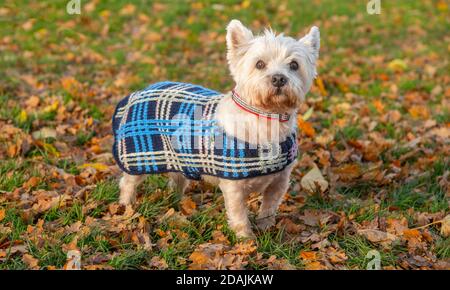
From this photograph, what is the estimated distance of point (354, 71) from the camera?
902cm

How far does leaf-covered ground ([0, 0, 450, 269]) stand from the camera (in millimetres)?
3973

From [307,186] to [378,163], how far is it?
92 centimetres

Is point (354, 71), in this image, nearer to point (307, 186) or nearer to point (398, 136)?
point (398, 136)

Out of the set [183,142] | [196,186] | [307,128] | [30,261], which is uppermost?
[183,142]

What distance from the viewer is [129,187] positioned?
15.0ft

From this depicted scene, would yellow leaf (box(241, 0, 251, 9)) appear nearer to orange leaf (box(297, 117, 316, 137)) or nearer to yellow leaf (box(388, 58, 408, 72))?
yellow leaf (box(388, 58, 408, 72))

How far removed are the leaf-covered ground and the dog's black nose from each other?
46.3 inches

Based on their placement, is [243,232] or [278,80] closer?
[278,80]

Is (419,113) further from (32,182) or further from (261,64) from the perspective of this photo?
(32,182)

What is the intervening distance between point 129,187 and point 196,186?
0.80 m

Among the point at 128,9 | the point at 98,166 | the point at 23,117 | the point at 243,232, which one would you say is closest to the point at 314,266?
the point at 243,232

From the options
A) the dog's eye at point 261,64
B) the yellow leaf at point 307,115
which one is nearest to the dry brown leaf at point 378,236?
the dog's eye at point 261,64

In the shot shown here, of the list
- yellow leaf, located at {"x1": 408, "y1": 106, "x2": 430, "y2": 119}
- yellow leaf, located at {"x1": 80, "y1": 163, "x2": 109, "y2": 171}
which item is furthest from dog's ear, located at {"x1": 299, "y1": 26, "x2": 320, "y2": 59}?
yellow leaf, located at {"x1": 408, "y1": 106, "x2": 430, "y2": 119}
